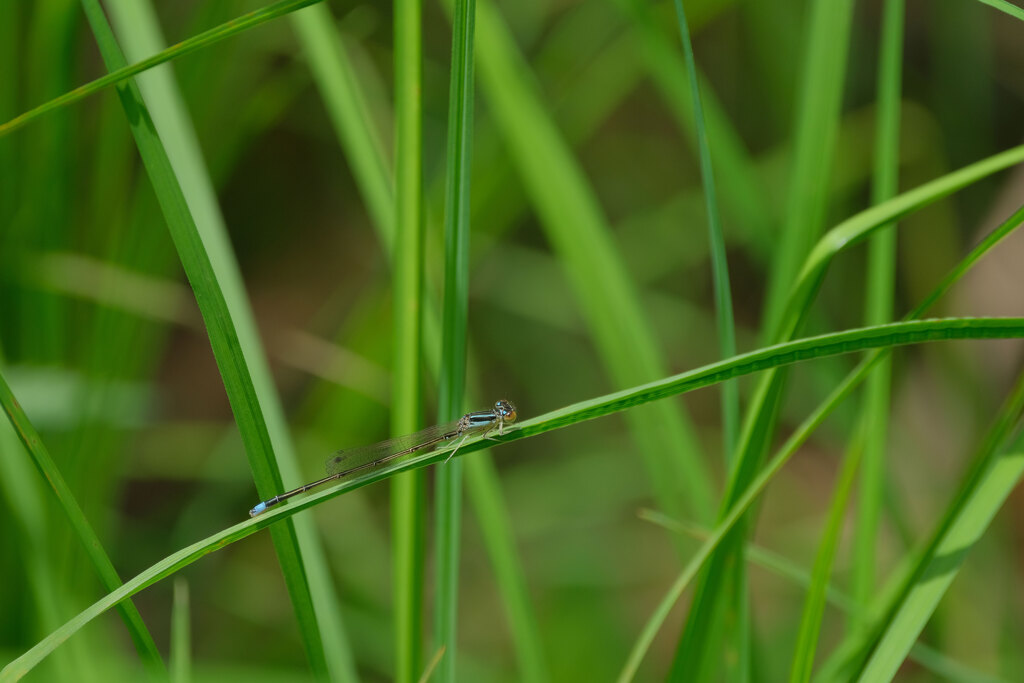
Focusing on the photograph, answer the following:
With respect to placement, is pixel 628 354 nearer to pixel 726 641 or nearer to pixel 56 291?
pixel 726 641

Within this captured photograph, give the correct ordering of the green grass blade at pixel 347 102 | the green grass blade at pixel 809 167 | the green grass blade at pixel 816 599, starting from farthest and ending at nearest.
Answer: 1. the green grass blade at pixel 347 102
2. the green grass blade at pixel 809 167
3. the green grass blade at pixel 816 599

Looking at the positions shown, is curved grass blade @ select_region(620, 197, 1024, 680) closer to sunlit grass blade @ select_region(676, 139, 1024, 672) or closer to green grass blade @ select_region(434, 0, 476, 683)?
sunlit grass blade @ select_region(676, 139, 1024, 672)

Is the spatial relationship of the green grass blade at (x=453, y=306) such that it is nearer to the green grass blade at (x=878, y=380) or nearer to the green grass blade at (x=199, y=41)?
the green grass blade at (x=199, y=41)

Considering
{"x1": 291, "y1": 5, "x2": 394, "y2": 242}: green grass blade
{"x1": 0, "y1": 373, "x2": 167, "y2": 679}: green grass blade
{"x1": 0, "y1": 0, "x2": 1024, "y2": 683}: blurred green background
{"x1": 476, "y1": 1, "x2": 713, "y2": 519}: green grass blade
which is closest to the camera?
{"x1": 0, "y1": 373, "x2": 167, "y2": 679}: green grass blade

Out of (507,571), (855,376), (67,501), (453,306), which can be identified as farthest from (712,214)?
(67,501)

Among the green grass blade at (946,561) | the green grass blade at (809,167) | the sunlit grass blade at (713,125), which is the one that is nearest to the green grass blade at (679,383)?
the green grass blade at (946,561)

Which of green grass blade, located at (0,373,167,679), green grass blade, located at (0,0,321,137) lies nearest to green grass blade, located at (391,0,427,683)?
green grass blade, located at (0,0,321,137)
